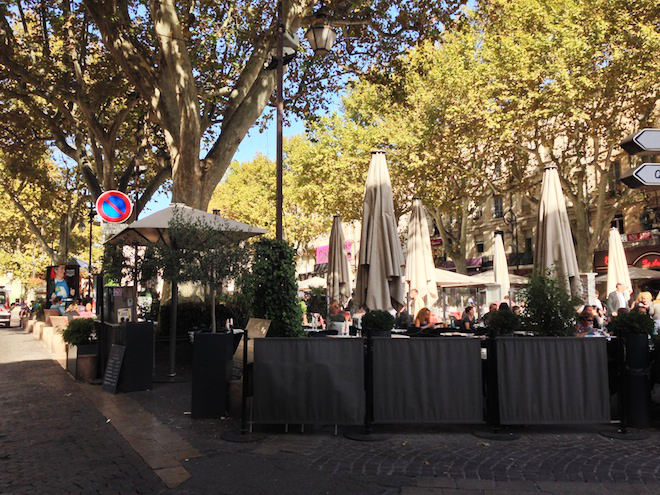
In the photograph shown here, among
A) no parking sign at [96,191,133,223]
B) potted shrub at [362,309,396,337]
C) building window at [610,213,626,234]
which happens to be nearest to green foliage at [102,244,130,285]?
no parking sign at [96,191,133,223]

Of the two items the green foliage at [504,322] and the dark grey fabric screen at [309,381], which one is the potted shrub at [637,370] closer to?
the green foliage at [504,322]

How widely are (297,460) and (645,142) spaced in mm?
4451

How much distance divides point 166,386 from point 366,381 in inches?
184

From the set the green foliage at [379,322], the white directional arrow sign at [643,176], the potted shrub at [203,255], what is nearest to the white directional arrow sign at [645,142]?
the white directional arrow sign at [643,176]

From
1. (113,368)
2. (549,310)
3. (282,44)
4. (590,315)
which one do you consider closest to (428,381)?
(549,310)

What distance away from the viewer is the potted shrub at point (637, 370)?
21.7 feet

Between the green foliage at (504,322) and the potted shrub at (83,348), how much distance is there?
728cm

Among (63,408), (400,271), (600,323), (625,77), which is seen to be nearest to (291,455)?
(63,408)

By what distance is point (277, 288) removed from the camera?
818 centimetres

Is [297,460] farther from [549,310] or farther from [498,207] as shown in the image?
[498,207]

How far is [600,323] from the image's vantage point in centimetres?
1182

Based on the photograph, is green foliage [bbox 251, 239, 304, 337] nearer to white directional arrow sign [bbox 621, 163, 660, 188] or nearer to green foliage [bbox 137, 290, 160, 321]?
white directional arrow sign [bbox 621, 163, 660, 188]

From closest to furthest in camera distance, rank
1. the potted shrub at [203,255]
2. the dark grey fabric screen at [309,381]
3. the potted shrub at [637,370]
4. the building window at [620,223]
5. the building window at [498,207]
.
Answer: the dark grey fabric screen at [309,381] → the potted shrub at [637,370] → the potted shrub at [203,255] → the building window at [620,223] → the building window at [498,207]

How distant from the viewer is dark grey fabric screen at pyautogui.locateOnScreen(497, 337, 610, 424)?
6.43 meters
